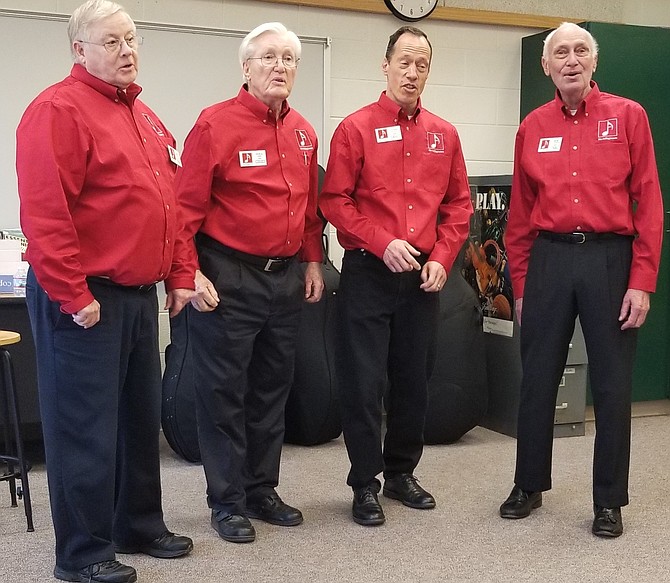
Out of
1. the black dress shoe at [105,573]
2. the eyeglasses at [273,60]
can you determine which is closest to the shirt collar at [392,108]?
the eyeglasses at [273,60]

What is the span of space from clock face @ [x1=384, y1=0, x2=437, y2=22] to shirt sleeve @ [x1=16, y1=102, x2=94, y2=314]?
289 cm

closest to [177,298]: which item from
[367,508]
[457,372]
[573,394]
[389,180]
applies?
[389,180]

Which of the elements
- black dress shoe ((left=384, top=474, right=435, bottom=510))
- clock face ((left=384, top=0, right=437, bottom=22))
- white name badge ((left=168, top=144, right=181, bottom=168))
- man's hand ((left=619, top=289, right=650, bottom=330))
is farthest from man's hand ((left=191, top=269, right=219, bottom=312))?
clock face ((left=384, top=0, right=437, bottom=22))

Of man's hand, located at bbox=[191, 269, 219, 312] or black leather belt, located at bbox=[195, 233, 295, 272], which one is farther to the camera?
black leather belt, located at bbox=[195, 233, 295, 272]

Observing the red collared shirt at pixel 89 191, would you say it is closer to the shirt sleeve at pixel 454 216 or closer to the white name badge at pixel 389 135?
the white name badge at pixel 389 135

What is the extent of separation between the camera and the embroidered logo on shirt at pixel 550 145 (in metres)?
3.12

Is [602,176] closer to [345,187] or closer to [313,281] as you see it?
[345,187]

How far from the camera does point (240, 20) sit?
4.66 metres

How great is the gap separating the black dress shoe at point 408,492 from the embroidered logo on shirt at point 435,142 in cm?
112

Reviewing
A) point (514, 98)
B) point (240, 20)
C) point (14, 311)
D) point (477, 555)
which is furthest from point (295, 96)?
point (477, 555)

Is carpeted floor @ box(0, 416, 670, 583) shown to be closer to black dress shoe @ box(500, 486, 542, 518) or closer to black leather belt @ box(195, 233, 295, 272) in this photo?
black dress shoe @ box(500, 486, 542, 518)

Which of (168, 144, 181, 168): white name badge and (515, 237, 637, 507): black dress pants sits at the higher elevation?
(168, 144, 181, 168): white name badge

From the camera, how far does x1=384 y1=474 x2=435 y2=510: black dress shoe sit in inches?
130

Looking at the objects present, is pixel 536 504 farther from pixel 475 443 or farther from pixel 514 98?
pixel 514 98
